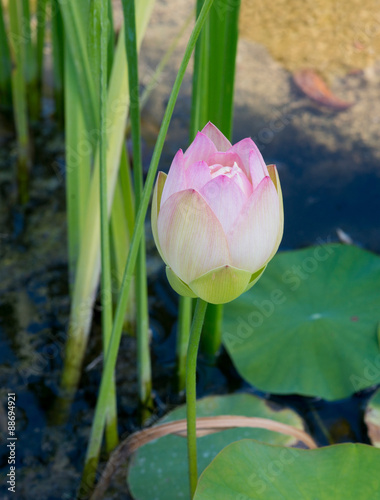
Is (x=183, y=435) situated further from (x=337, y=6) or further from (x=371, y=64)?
(x=337, y=6)

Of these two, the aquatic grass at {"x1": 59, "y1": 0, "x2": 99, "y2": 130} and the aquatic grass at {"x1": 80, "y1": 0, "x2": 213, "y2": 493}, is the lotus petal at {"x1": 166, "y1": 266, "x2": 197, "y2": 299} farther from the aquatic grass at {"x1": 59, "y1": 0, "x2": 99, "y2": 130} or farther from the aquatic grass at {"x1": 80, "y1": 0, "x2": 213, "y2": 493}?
the aquatic grass at {"x1": 59, "y1": 0, "x2": 99, "y2": 130}

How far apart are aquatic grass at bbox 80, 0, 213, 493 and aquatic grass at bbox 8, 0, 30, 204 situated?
1.66 ft

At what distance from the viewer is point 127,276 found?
54cm

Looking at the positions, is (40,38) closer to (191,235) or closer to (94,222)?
(94,222)

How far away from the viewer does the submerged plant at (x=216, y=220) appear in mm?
381

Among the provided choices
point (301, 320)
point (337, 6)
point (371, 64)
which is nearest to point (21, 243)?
point (301, 320)

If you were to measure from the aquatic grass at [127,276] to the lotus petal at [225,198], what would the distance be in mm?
75

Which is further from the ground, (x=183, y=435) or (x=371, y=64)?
(x=371, y=64)

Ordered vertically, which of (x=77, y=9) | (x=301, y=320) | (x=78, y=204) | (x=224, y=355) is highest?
(x=77, y=9)

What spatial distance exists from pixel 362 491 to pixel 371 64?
1314mm

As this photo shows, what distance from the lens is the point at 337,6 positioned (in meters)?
1.63

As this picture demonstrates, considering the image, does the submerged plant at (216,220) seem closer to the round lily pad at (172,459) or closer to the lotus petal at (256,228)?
the lotus petal at (256,228)

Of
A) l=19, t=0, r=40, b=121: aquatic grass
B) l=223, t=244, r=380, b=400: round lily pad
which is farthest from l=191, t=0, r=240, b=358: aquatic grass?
l=19, t=0, r=40, b=121: aquatic grass

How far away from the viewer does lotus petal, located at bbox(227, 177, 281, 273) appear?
0.38 m
